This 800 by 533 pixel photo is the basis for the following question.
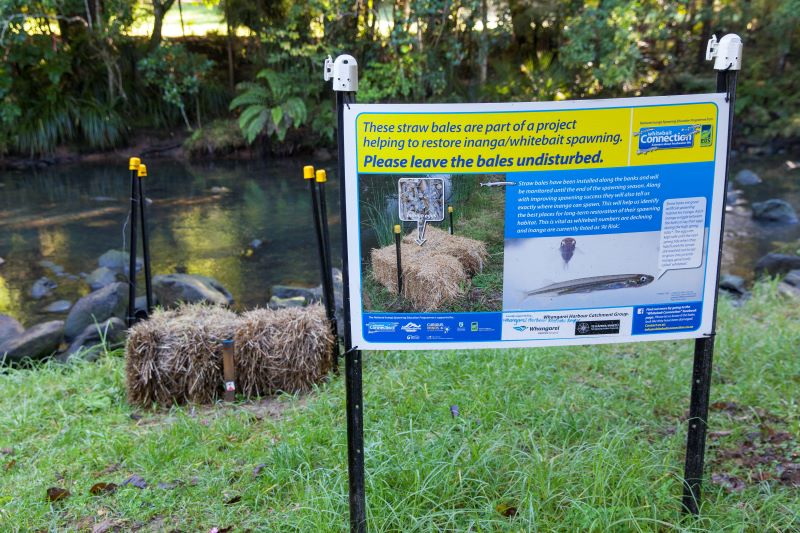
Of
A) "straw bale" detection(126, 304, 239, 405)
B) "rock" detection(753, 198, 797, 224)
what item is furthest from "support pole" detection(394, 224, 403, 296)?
"rock" detection(753, 198, 797, 224)

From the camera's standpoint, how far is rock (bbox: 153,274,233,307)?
23.0 feet

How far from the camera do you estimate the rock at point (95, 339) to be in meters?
5.73

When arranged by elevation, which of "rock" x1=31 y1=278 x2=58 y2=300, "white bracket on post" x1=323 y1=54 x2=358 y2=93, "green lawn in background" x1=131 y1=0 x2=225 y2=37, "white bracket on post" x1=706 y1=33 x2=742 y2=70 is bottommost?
"rock" x1=31 y1=278 x2=58 y2=300

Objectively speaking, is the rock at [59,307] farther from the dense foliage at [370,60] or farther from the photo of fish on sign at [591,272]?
the dense foliage at [370,60]

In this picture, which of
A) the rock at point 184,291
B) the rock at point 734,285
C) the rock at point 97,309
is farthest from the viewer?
the rock at point 734,285

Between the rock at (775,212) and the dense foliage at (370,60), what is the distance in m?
4.41

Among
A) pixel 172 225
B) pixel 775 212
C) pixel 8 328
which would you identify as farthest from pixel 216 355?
pixel 775 212

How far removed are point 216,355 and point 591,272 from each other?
8.55 feet

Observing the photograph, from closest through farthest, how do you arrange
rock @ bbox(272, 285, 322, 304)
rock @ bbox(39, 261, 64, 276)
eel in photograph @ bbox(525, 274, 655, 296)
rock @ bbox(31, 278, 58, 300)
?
eel in photograph @ bbox(525, 274, 655, 296), rock @ bbox(272, 285, 322, 304), rock @ bbox(31, 278, 58, 300), rock @ bbox(39, 261, 64, 276)

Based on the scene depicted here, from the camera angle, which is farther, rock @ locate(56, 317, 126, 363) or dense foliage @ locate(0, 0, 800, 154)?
dense foliage @ locate(0, 0, 800, 154)

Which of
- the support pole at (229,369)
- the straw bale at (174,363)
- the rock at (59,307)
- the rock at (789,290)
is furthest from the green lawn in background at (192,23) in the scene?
the rock at (789,290)

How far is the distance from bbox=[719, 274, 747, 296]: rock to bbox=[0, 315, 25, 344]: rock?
22.8 ft

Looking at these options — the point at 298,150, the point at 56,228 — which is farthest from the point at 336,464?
the point at 298,150

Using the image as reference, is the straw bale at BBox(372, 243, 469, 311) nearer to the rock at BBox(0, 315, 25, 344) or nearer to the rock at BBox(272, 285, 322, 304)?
the rock at BBox(272, 285, 322, 304)
